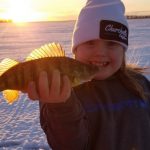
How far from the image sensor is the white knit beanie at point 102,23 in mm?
2840

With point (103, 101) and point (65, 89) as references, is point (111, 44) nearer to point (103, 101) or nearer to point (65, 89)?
point (103, 101)

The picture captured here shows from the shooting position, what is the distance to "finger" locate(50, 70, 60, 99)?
1.95 meters

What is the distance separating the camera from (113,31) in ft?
9.51

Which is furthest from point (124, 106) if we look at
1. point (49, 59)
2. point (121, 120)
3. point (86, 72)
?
A: point (49, 59)

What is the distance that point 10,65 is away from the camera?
208 centimetres

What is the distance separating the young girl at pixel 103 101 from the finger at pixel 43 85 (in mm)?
211

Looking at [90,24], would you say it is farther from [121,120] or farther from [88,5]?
[121,120]

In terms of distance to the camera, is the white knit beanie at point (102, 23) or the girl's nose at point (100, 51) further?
the white knit beanie at point (102, 23)

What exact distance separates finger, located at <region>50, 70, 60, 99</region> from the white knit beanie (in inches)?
32.2

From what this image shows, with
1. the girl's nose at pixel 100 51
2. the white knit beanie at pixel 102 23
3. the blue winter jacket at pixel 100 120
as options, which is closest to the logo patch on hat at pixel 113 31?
the white knit beanie at pixel 102 23

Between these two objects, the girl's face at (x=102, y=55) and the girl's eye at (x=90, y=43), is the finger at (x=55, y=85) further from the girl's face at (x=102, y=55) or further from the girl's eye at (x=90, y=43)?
the girl's eye at (x=90, y=43)

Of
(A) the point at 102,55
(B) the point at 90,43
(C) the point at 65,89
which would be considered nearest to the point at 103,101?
(A) the point at 102,55

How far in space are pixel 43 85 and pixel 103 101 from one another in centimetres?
83

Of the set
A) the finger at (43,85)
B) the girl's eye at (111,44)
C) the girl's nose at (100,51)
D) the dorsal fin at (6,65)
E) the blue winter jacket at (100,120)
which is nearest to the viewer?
the finger at (43,85)
